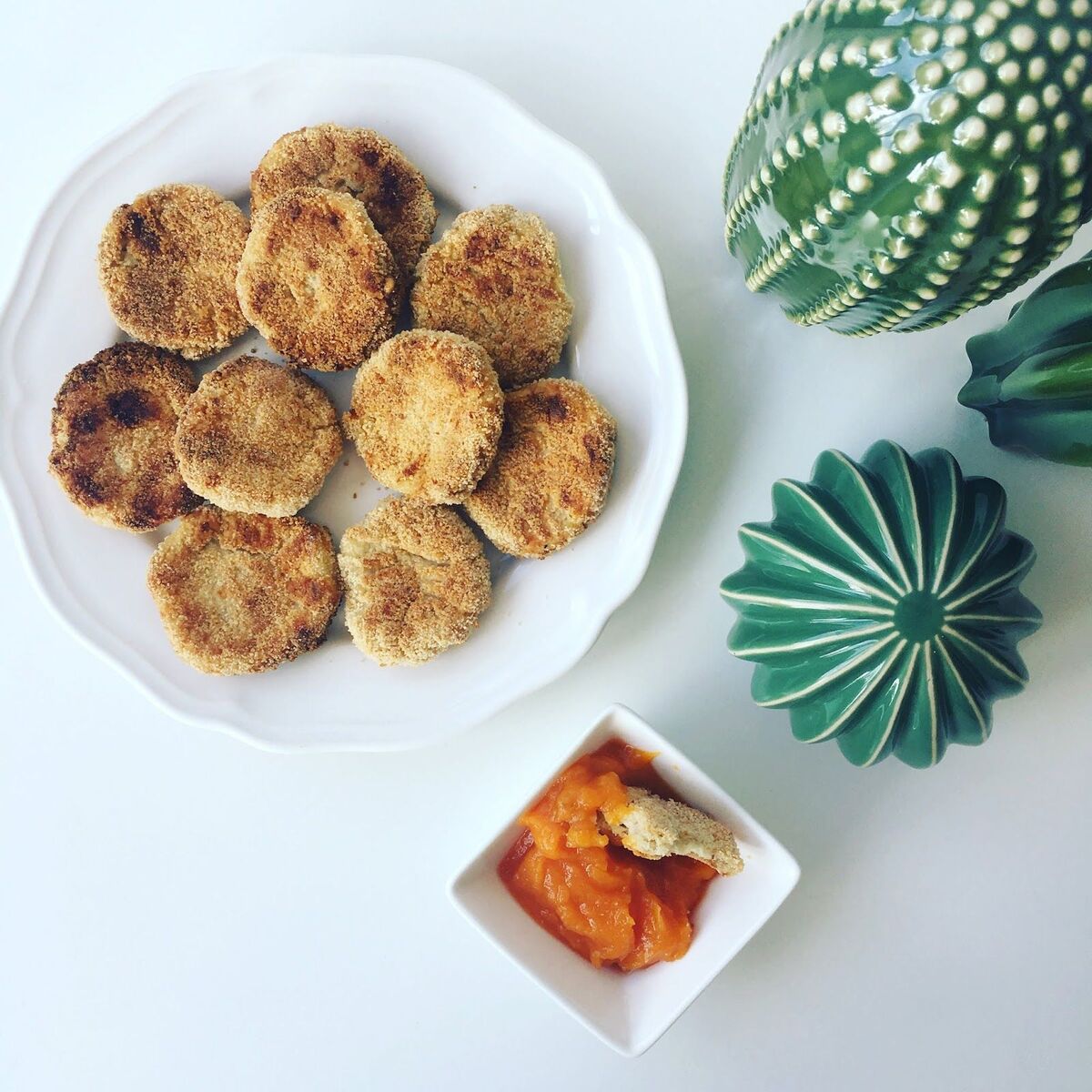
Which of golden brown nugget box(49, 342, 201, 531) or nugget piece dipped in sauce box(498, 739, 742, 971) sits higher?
golden brown nugget box(49, 342, 201, 531)

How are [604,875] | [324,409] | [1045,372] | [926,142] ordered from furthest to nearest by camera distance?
1. [324,409]
2. [604,875]
3. [1045,372]
4. [926,142]

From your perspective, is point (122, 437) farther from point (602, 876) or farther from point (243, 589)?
point (602, 876)

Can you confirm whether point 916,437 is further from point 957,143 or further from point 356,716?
point 356,716

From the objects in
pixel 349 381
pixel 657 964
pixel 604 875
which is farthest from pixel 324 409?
pixel 657 964

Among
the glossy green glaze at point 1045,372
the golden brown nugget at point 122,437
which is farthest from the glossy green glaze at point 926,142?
the golden brown nugget at point 122,437

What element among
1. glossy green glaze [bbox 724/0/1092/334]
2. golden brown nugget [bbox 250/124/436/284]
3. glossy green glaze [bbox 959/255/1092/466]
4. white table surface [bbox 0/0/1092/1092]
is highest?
glossy green glaze [bbox 724/0/1092/334]

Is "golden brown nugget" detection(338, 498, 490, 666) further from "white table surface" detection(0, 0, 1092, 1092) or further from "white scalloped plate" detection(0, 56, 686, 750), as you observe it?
"white table surface" detection(0, 0, 1092, 1092)

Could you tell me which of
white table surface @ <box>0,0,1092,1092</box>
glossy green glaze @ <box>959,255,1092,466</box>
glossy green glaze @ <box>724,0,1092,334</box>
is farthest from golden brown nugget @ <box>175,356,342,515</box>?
glossy green glaze @ <box>959,255,1092,466</box>
